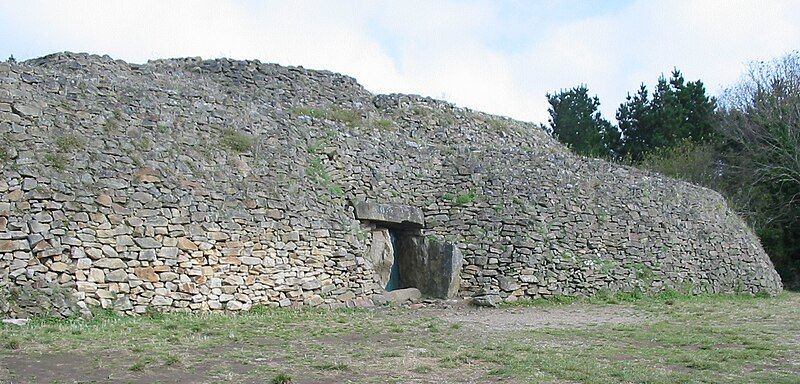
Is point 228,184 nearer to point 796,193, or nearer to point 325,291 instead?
point 325,291

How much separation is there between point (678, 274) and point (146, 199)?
14.8 m

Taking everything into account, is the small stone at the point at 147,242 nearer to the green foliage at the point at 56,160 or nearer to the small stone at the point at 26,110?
the green foliage at the point at 56,160

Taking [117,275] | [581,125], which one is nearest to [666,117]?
[581,125]

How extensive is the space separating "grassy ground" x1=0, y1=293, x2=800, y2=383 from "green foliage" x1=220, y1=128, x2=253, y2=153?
148 inches

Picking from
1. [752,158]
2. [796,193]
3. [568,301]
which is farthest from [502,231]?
[752,158]

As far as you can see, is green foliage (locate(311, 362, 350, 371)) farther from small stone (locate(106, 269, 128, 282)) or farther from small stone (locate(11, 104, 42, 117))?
small stone (locate(11, 104, 42, 117))

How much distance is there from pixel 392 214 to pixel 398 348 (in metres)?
7.76

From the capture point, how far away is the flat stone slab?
58.5 ft

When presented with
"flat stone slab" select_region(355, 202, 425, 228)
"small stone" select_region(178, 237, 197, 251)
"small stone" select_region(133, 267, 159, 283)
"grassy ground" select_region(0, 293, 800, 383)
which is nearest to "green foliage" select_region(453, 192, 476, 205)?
"flat stone slab" select_region(355, 202, 425, 228)

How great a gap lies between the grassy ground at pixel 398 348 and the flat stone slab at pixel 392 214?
9.63ft

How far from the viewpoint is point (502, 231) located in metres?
19.0

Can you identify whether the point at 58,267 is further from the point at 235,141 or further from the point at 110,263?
the point at 235,141

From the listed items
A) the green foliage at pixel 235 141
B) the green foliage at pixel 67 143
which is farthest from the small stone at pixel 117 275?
the green foliage at pixel 235 141

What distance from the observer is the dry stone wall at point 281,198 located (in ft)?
43.0
